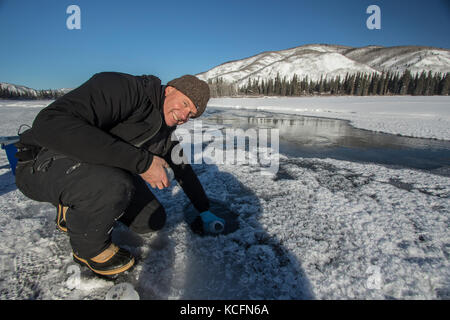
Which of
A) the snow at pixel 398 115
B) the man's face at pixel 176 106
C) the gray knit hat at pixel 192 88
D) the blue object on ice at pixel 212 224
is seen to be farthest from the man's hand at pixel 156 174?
the snow at pixel 398 115

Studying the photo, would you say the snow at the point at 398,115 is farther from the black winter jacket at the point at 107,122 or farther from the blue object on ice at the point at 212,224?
the black winter jacket at the point at 107,122

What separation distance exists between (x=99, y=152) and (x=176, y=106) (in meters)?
0.62

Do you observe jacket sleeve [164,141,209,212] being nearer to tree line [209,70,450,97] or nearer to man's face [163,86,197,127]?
man's face [163,86,197,127]

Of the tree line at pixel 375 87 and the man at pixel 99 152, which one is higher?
the tree line at pixel 375 87

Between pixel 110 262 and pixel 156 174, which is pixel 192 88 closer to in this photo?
pixel 156 174

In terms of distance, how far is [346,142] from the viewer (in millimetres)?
5891

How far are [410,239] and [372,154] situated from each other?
3446 millimetres

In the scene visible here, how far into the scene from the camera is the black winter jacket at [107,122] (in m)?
1.05

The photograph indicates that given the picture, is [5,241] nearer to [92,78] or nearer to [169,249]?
[169,249]

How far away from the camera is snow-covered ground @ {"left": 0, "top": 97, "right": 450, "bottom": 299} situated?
124 centimetres

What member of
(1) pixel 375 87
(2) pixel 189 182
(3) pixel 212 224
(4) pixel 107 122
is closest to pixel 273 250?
(3) pixel 212 224

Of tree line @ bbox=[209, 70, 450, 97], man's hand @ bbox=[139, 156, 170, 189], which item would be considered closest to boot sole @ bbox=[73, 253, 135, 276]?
man's hand @ bbox=[139, 156, 170, 189]

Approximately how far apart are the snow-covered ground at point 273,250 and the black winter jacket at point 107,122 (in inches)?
29.6
